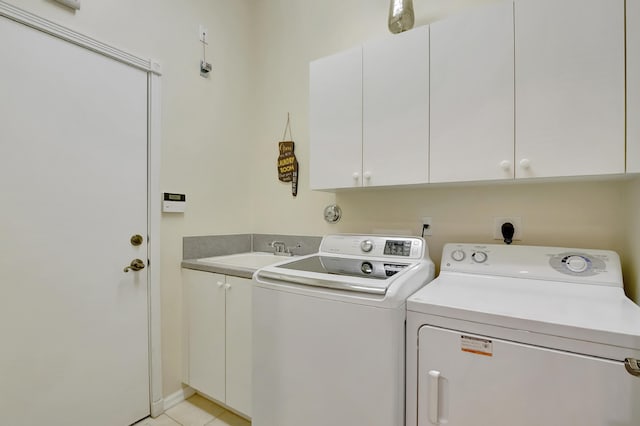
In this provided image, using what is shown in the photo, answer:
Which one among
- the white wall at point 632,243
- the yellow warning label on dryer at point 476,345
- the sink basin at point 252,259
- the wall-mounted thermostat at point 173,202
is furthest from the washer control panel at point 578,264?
the wall-mounted thermostat at point 173,202

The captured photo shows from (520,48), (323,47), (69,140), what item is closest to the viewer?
(520,48)

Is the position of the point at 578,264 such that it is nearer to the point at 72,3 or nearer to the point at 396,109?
the point at 396,109

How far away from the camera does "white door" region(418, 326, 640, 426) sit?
81cm

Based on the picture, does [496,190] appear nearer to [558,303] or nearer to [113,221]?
[558,303]

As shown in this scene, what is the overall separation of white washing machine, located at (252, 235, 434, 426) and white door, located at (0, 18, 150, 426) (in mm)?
890

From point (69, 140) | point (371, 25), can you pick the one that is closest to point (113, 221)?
point (69, 140)

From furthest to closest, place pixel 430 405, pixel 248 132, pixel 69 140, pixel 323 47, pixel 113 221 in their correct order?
pixel 248 132
pixel 323 47
pixel 113 221
pixel 69 140
pixel 430 405

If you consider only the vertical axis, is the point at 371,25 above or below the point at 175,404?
above

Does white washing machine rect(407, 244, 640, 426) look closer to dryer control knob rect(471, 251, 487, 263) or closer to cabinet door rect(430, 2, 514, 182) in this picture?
dryer control knob rect(471, 251, 487, 263)

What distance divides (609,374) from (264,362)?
1.22 m

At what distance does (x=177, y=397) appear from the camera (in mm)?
1956

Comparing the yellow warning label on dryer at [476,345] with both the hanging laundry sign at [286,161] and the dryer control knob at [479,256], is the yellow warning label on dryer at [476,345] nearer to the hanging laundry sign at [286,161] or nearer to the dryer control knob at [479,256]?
the dryer control knob at [479,256]

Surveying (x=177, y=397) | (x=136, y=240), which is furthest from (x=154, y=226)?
(x=177, y=397)

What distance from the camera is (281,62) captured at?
2412 millimetres
